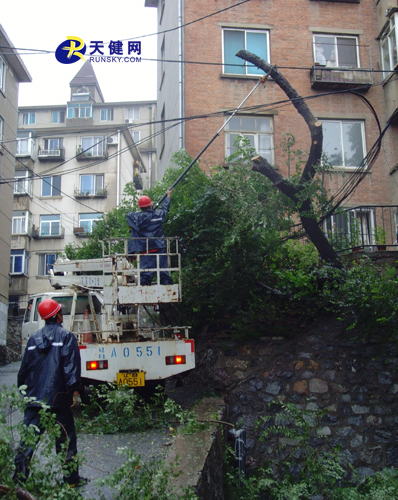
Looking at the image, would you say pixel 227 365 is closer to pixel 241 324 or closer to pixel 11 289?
pixel 241 324

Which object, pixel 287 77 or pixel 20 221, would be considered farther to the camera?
pixel 20 221

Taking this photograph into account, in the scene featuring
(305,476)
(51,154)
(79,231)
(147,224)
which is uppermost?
(51,154)

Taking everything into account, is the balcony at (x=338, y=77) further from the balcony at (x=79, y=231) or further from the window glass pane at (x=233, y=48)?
the balcony at (x=79, y=231)

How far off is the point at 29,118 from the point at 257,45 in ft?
122

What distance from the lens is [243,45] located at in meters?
17.0

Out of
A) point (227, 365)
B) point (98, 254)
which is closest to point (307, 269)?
point (227, 365)

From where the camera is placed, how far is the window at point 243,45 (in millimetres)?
16828

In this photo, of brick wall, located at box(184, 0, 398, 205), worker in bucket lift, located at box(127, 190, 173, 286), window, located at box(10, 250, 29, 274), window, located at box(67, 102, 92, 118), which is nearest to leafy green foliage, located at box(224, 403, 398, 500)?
worker in bucket lift, located at box(127, 190, 173, 286)

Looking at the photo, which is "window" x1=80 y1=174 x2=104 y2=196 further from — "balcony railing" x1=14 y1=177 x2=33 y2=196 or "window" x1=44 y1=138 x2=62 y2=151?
"window" x1=44 y1=138 x2=62 y2=151

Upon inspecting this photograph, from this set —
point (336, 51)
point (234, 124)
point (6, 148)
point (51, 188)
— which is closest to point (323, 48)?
point (336, 51)

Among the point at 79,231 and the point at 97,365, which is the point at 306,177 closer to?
the point at 97,365

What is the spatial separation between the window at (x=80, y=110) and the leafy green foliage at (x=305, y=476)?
39.8 metres

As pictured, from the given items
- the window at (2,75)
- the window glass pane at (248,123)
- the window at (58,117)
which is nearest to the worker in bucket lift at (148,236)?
the window glass pane at (248,123)

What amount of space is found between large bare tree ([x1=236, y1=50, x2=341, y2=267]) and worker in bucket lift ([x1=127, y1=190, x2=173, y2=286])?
214 cm
